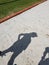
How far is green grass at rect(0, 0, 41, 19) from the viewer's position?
32.8 ft

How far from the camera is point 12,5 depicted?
11.1 meters

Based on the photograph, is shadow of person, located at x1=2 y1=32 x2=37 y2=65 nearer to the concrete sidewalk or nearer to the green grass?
the concrete sidewalk

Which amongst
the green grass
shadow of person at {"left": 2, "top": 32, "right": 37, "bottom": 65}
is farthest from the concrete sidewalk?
the green grass

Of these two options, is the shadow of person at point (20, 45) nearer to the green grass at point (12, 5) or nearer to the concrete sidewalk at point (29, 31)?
the concrete sidewalk at point (29, 31)

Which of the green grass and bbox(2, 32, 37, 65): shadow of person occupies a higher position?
bbox(2, 32, 37, 65): shadow of person

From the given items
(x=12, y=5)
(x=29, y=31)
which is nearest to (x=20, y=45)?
(x=29, y=31)

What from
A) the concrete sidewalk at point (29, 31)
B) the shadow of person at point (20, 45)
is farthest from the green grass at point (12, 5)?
the shadow of person at point (20, 45)

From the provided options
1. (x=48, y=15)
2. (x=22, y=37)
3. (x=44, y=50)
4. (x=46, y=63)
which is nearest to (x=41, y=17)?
(x=48, y=15)

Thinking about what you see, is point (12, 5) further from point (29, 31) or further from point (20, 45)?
point (20, 45)

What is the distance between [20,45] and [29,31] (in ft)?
4.56

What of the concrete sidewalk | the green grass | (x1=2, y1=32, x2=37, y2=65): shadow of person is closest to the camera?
the concrete sidewalk

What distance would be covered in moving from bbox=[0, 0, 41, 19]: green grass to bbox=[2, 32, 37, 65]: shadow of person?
2.59 metres

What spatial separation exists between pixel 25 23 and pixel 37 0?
173 inches

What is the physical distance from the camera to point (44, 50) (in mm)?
6375
